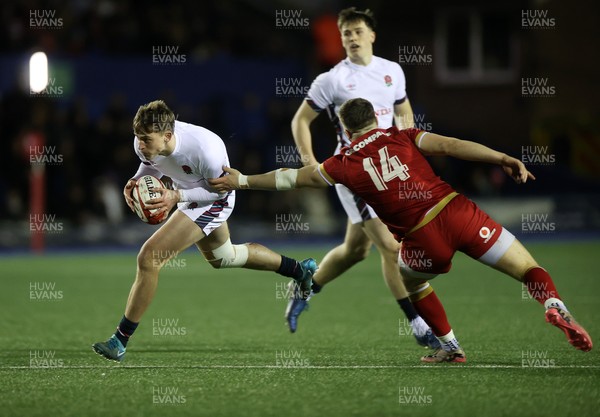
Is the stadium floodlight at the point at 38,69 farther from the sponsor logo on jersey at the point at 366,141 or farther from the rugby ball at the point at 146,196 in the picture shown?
the sponsor logo on jersey at the point at 366,141

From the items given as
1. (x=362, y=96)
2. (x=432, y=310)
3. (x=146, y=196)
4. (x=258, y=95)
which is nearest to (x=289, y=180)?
(x=146, y=196)

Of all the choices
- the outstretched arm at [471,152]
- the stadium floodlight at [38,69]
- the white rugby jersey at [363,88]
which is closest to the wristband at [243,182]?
the outstretched arm at [471,152]

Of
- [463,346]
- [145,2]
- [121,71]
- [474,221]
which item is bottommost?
[463,346]

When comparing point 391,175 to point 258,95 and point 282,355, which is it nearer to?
point 282,355

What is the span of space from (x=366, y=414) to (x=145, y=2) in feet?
58.8

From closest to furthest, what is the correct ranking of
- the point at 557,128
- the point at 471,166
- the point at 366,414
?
the point at 366,414 → the point at 471,166 → the point at 557,128

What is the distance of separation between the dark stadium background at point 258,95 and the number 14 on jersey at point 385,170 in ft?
31.8

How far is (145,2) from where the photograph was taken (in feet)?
72.9

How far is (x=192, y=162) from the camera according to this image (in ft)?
24.3

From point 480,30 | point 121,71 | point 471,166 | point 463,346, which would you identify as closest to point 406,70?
point 480,30

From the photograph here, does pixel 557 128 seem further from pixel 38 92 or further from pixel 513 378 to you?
pixel 513 378

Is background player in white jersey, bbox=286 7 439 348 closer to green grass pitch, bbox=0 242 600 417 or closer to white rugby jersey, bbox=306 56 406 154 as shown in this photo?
white rugby jersey, bbox=306 56 406 154

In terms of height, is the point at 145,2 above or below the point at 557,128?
above

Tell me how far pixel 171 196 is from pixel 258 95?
14669 mm
